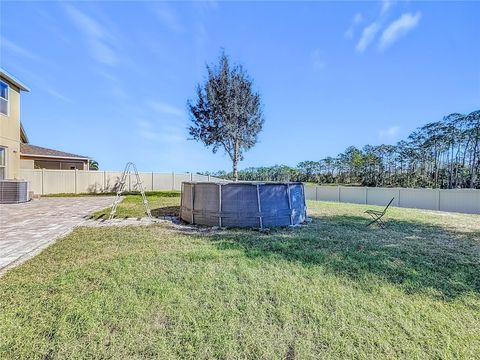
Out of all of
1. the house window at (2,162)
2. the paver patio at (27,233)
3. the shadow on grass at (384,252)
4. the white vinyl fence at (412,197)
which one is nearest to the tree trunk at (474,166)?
the white vinyl fence at (412,197)

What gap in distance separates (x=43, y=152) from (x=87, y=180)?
404 centimetres

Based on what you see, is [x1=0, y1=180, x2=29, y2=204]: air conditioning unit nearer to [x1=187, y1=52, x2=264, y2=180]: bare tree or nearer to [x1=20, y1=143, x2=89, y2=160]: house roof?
[x1=20, y1=143, x2=89, y2=160]: house roof

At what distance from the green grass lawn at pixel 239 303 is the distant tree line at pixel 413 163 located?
23.7 m

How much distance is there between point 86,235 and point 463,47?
16.2 metres

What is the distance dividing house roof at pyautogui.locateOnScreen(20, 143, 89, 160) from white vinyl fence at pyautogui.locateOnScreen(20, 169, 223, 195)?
270 cm

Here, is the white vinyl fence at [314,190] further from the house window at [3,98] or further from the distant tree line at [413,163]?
the distant tree line at [413,163]

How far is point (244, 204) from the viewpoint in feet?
20.7

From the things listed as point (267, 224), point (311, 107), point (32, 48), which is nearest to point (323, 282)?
point (267, 224)

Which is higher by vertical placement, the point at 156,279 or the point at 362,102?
the point at 362,102

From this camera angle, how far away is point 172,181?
2125cm

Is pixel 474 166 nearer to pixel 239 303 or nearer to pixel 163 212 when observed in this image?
pixel 163 212

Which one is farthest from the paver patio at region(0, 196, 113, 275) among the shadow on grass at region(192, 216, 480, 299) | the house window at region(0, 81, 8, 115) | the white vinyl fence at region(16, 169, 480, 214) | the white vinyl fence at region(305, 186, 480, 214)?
the white vinyl fence at region(305, 186, 480, 214)

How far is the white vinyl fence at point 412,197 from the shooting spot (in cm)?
1333

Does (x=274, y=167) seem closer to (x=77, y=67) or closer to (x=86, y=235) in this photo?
(x=77, y=67)
